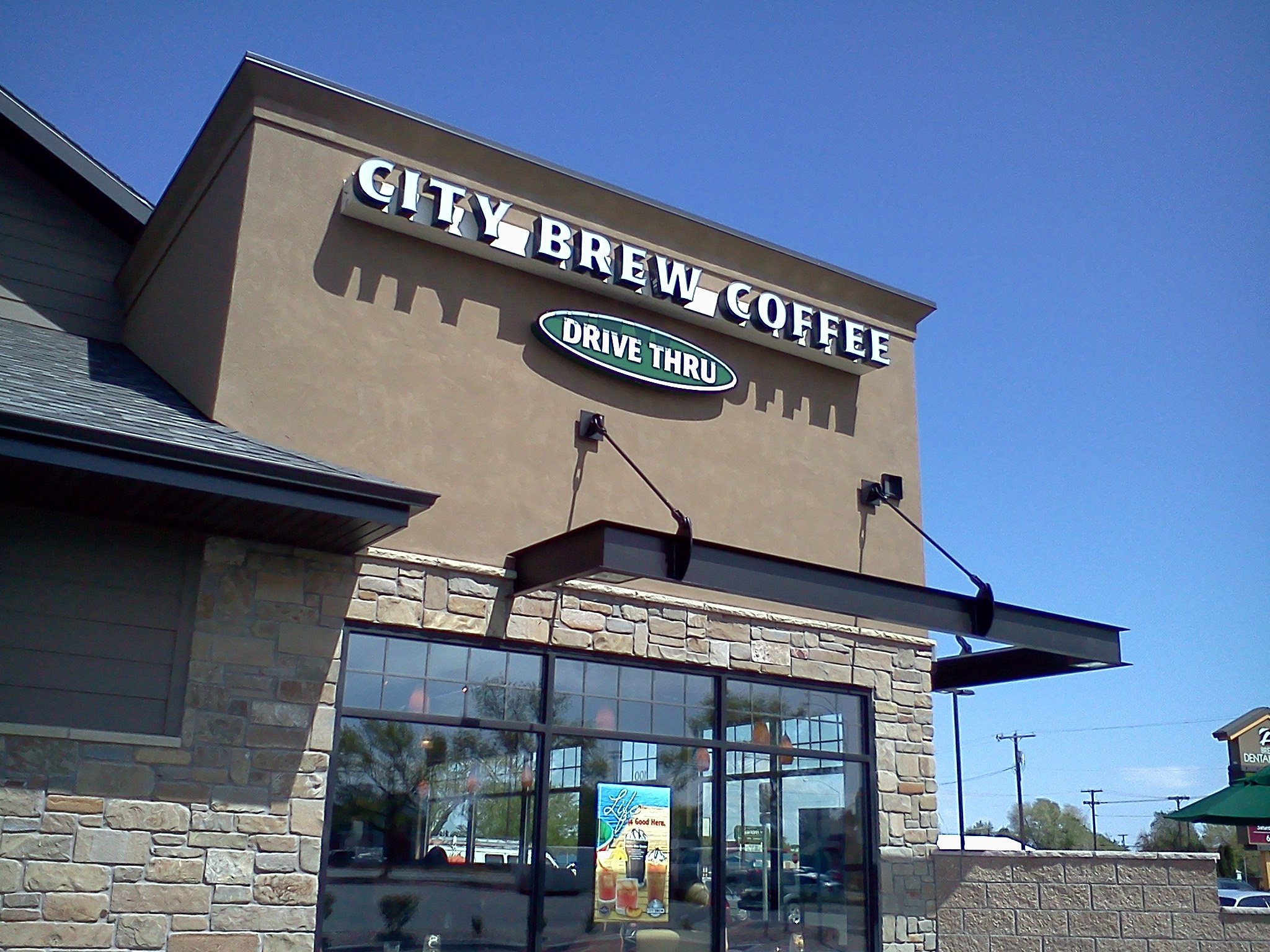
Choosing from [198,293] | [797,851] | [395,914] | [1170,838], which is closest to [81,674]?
[395,914]

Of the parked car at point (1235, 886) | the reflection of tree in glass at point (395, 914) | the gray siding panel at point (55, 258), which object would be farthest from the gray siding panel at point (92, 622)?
the parked car at point (1235, 886)

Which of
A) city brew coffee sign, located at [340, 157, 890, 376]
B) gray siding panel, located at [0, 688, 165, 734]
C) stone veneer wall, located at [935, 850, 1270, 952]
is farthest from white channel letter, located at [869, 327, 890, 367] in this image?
gray siding panel, located at [0, 688, 165, 734]

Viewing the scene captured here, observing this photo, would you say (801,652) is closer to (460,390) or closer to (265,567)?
(460,390)

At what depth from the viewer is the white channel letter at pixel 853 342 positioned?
13383 millimetres

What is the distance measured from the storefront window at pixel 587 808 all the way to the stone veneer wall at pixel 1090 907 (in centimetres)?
113

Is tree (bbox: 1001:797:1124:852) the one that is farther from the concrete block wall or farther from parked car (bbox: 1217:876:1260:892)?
the concrete block wall

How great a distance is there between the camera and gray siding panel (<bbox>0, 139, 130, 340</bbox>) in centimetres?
1212

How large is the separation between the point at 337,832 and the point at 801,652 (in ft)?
16.9

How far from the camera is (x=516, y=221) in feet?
37.6

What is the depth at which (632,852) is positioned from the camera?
1059 centimetres

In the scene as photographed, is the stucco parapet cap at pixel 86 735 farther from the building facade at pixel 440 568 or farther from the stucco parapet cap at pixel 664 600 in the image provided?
the stucco parapet cap at pixel 664 600

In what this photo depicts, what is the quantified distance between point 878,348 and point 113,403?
27.0ft

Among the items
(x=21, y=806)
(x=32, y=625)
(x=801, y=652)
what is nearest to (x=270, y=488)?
(x=32, y=625)

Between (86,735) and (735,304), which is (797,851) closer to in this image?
(735,304)
